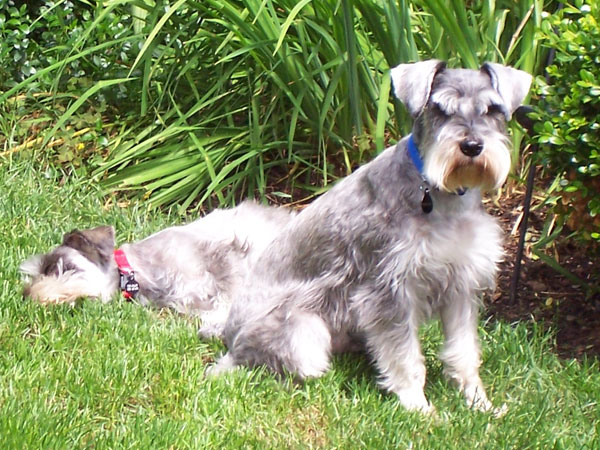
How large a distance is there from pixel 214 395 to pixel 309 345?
1.83ft

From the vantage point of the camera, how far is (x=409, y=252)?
440 cm

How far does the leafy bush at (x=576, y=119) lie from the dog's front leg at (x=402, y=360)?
112cm

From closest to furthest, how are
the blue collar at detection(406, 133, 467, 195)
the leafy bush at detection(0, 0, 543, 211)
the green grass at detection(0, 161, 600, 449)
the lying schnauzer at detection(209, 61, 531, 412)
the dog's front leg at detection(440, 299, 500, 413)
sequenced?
1. the green grass at detection(0, 161, 600, 449)
2. the lying schnauzer at detection(209, 61, 531, 412)
3. the blue collar at detection(406, 133, 467, 195)
4. the dog's front leg at detection(440, 299, 500, 413)
5. the leafy bush at detection(0, 0, 543, 211)

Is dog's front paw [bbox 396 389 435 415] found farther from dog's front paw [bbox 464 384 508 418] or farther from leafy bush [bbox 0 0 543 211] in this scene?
leafy bush [bbox 0 0 543 211]

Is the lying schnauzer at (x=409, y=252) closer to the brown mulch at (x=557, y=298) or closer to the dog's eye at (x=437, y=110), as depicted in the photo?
the dog's eye at (x=437, y=110)

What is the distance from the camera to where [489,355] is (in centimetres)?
504

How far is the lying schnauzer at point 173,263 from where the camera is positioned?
5883mm

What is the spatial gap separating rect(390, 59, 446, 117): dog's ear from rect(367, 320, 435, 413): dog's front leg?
103 cm

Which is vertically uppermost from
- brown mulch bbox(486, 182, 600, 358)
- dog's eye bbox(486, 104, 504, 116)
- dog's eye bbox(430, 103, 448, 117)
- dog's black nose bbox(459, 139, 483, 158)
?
dog's eye bbox(430, 103, 448, 117)

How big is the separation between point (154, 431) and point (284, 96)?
3817mm

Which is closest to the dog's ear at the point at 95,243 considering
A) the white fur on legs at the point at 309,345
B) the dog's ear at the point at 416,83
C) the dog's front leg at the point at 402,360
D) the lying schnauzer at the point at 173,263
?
the lying schnauzer at the point at 173,263

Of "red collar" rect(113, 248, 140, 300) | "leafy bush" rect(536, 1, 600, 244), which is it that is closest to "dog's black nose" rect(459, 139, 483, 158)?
"leafy bush" rect(536, 1, 600, 244)

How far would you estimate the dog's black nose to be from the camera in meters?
4.11

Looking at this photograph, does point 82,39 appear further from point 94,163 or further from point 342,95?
point 342,95
